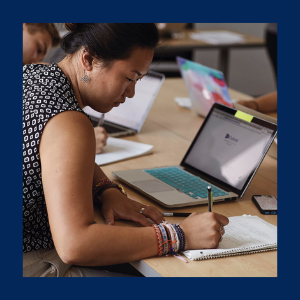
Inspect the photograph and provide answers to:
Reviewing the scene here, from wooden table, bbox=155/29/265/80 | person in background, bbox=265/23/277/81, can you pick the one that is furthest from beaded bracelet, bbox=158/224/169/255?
person in background, bbox=265/23/277/81

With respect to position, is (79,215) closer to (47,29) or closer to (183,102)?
(47,29)

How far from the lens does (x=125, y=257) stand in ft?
3.22

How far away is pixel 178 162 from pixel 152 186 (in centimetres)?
28

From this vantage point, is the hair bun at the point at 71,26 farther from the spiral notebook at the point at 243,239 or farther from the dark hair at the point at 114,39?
the spiral notebook at the point at 243,239

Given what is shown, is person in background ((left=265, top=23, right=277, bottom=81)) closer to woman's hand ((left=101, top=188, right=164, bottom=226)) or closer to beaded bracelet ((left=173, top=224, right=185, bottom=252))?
woman's hand ((left=101, top=188, right=164, bottom=226))

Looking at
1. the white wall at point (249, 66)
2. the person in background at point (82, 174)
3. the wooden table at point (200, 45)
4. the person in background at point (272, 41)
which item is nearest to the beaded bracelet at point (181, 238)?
the person in background at point (82, 174)

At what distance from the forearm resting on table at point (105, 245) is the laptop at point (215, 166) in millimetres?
254

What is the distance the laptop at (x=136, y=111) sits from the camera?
1957 mm

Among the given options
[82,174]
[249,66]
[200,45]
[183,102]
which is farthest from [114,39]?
[249,66]

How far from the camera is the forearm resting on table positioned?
3.05 feet

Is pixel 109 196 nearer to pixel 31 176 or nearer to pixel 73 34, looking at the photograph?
pixel 31 176

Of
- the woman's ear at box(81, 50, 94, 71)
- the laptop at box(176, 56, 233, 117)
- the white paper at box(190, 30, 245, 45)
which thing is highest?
the woman's ear at box(81, 50, 94, 71)

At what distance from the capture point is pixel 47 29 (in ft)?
6.93

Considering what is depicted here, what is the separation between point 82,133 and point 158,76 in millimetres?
1058
